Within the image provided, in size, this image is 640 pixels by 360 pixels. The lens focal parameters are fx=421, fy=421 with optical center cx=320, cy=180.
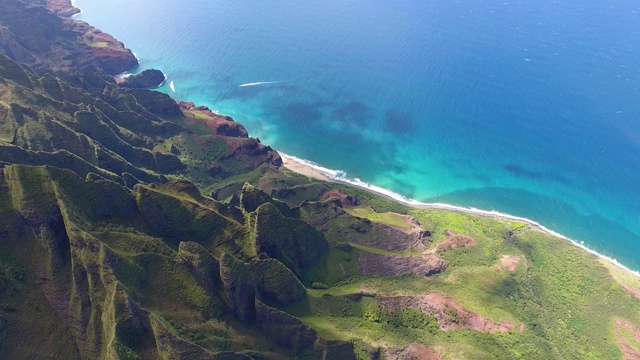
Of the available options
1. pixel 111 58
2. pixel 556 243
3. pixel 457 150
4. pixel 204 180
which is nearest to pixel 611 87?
pixel 457 150

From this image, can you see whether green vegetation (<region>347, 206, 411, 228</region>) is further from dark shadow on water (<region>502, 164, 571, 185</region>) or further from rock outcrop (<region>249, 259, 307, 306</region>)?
dark shadow on water (<region>502, 164, 571, 185</region>)

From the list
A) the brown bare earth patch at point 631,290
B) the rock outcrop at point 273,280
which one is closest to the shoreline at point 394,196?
the brown bare earth patch at point 631,290

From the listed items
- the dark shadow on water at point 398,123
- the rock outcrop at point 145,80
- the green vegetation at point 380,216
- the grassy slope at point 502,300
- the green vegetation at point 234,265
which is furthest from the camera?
the rock outcrop at point 145,80

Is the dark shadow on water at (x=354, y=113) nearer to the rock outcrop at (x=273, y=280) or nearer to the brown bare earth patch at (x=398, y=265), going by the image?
the brown bare earth patch at (x=398, y=265)

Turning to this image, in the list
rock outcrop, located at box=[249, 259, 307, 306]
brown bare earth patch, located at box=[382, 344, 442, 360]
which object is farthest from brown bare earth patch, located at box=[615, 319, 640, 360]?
rock outcrop, located at box=[249, 259, 307, 306]

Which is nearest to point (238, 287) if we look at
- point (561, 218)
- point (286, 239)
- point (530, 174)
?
point (286, 239)

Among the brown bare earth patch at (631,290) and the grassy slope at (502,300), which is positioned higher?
the brown bare earth patch at (631,290)
